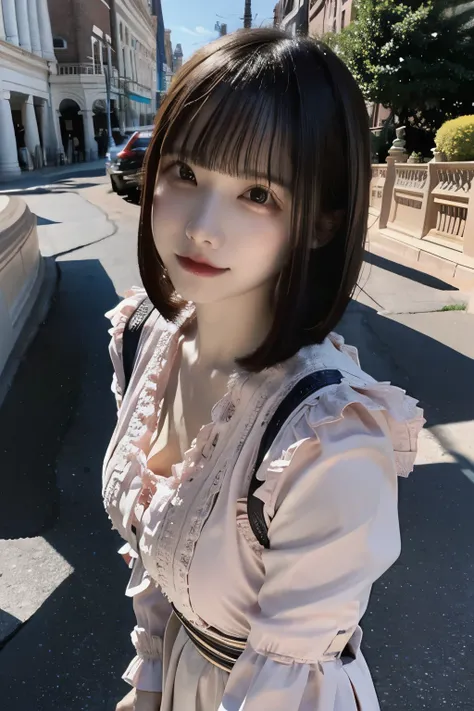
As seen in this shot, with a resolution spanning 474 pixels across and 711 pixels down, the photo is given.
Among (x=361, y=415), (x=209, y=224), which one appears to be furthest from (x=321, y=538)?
(x=209, y=224)

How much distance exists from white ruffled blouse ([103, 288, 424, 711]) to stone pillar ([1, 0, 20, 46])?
32260mm

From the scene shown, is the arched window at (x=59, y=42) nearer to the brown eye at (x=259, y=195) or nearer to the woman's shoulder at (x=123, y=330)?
the woman's shoulder at (x=123, y=330)

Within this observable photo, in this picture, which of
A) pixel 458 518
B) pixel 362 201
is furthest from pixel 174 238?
pixel 458 518

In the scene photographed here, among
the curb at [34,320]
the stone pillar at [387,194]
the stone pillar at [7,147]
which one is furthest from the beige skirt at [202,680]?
the stone pillar at [7,147]

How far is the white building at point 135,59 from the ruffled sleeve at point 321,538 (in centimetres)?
4904

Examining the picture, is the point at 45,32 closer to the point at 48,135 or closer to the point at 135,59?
the point at 48,135

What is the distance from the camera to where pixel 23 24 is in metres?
28.7

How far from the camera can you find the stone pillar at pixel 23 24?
28.2 meters

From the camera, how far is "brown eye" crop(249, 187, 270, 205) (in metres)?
0.83

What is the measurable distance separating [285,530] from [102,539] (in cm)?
213

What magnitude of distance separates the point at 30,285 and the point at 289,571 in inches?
228

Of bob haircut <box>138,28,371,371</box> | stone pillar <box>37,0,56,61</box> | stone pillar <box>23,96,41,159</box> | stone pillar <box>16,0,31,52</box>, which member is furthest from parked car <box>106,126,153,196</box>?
stone pillar <box>37,0,56,61</box>

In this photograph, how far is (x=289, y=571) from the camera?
0.73 m

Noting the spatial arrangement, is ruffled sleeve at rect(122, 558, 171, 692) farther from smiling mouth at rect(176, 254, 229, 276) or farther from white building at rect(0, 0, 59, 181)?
white building at rect(0, 0, 59, 181)
